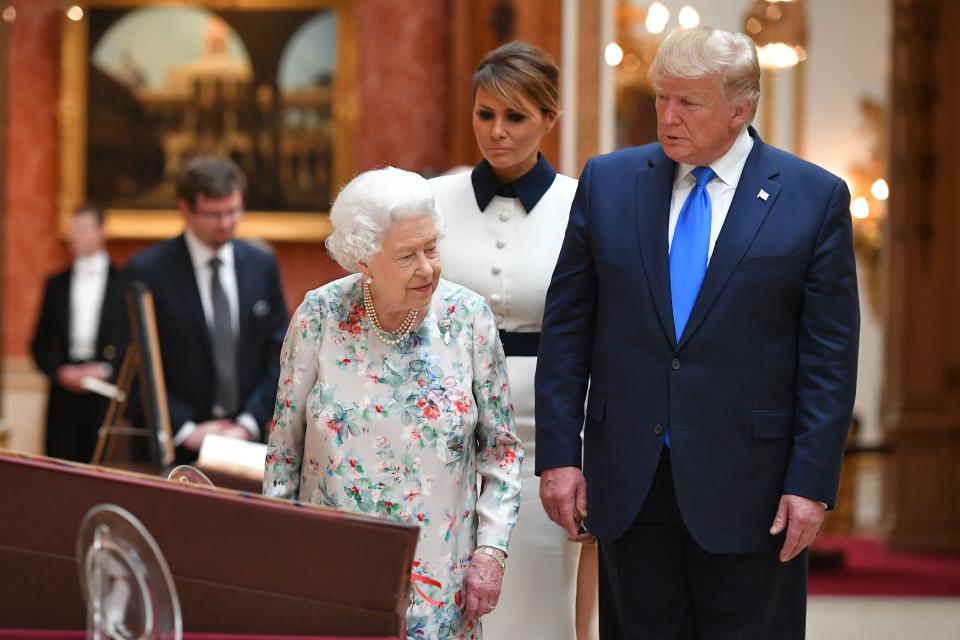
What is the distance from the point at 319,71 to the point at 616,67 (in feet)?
6.00

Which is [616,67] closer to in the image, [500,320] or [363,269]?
[500,320]

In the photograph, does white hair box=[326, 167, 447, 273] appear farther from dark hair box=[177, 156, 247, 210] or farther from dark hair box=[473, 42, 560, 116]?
dark hair box=[177, 156, 247, 210]

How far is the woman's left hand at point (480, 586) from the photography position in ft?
9.21

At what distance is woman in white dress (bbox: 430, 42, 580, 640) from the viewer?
3459 mm

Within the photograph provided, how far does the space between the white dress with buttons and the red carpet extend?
5.08m

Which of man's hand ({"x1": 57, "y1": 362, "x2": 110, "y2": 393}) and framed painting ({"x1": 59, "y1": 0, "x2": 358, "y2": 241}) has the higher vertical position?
framed painting ({"x1": 59, "y1": 0, "x2": 358, "y2": 241})

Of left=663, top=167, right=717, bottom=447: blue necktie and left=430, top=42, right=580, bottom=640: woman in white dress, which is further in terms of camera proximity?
left=430, top=42, right=580, bottom=640: woman in white dress

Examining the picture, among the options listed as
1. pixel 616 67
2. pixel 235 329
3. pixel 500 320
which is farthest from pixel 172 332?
pixel 616 67

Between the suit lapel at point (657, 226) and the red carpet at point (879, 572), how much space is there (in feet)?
18.3

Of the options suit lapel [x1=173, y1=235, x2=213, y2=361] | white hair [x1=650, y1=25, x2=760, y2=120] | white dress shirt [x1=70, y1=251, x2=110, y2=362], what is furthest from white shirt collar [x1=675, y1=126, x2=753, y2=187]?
white dress shirt [x1=70, y1=251, x2=110, y2=362]

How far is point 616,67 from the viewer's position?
29.5ft

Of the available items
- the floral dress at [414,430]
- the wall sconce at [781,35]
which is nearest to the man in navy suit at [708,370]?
the floral dress at [414,430]

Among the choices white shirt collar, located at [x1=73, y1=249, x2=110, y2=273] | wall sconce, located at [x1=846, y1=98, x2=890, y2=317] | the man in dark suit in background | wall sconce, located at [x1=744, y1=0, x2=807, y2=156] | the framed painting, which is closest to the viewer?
the man in dark suit in background

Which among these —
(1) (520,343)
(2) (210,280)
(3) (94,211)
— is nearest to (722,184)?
(1) (520,343)
